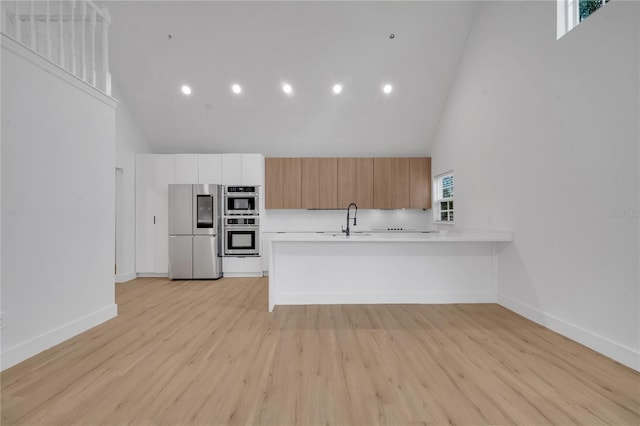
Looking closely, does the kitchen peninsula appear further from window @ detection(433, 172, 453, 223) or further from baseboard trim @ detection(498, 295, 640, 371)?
window @ detection(433, 172, 453, 223)

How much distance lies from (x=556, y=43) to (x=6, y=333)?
207 inches

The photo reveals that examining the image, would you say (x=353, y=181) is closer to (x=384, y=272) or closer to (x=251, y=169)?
(x=251, y=169)

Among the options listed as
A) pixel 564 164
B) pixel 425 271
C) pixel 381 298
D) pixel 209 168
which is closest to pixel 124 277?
pixel 209 168

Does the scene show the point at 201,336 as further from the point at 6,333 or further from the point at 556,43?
the point at 556,43

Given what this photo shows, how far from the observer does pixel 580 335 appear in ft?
8.10

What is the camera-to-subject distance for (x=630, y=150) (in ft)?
6.84

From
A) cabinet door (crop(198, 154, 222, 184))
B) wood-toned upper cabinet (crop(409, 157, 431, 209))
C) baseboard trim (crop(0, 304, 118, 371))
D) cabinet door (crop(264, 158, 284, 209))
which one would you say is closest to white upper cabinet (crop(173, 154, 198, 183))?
cabinet door (crop(198, 154, 222, 184))

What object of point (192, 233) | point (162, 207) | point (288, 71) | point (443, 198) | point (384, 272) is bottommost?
point (384, 272)

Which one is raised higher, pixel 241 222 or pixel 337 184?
pixel 337 184

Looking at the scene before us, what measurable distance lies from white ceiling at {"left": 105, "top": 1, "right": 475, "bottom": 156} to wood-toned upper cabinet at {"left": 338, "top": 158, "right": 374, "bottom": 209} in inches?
13.5

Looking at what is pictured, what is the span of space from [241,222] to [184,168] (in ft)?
4.85

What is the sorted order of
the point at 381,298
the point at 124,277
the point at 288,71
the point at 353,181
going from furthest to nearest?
the point at 353,181 → the point at 124,277 → the point at 288,71 → the point at 381,298

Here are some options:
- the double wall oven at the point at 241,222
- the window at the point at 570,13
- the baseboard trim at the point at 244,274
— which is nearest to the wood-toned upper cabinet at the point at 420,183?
the double wall oven at the point at 241,222

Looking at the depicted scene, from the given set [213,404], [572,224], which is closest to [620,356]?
[572,224]
